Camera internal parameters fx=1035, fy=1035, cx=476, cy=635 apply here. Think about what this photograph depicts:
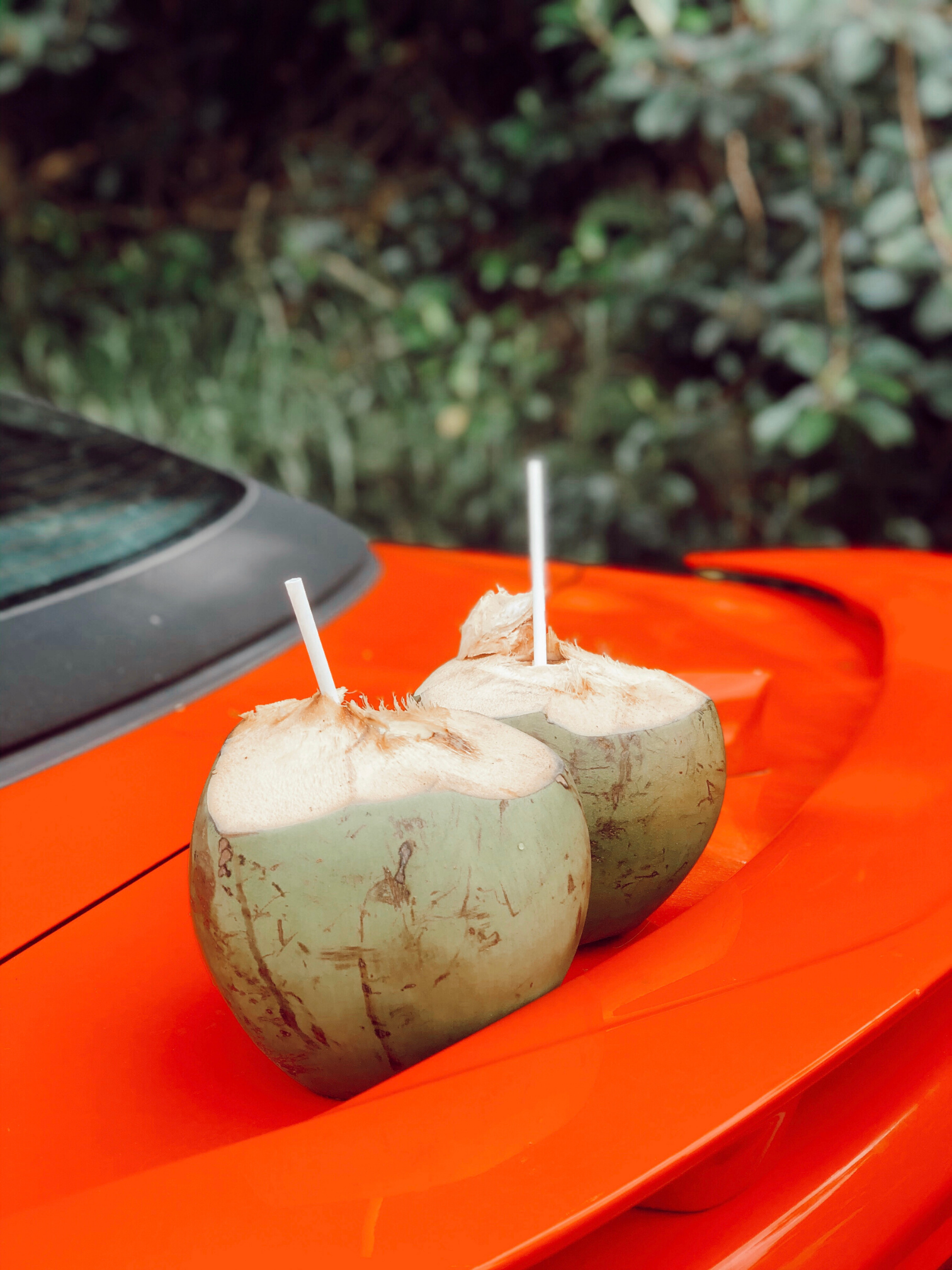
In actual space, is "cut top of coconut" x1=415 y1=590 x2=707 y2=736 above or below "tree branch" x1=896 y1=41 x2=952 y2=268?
below

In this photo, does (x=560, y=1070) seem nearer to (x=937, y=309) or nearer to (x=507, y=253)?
(x=937, y=309)

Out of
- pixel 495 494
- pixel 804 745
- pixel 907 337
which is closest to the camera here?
pixel 804 745

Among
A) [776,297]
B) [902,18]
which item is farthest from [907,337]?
[902,18]

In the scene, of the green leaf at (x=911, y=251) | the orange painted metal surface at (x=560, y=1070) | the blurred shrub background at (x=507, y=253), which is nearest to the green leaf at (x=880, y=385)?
the blurred shrub background at (x=507, y=253)

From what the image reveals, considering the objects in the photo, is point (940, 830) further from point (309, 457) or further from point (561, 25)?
point (309, 457)

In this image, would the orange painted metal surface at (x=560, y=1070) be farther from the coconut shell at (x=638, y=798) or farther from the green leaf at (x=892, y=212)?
the green leaf at (x=892, y=212)

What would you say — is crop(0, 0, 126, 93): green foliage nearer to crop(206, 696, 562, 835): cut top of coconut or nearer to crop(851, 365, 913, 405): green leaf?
crop(851, 365, 913, 405): green leaf

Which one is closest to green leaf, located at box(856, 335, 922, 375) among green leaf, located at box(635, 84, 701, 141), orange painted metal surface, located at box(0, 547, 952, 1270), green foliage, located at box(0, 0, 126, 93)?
green leaf, located at box(635, 84, 701, 141)
